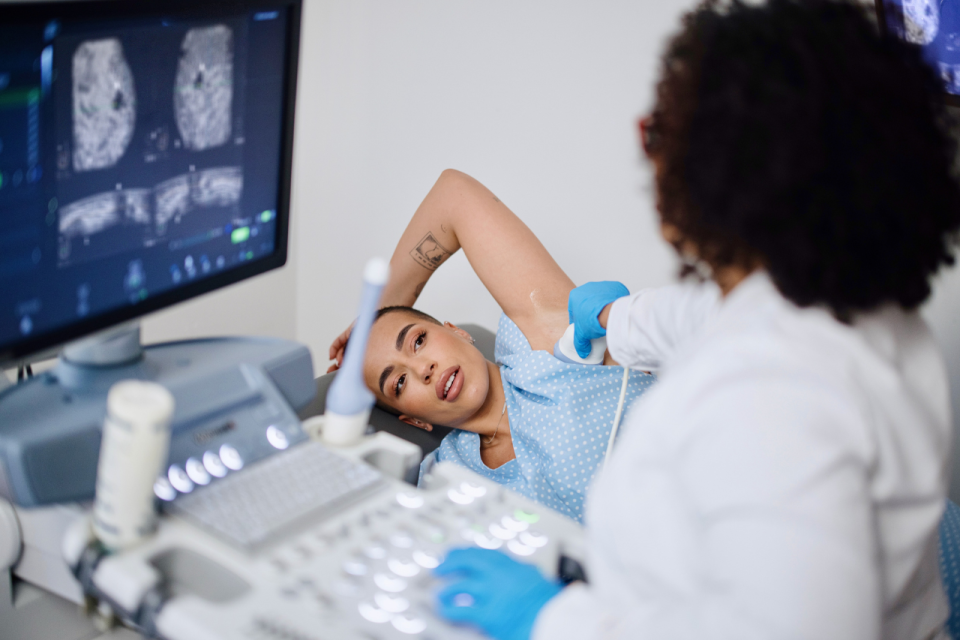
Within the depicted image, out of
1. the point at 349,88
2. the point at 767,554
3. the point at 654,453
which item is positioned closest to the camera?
the point at 767,554

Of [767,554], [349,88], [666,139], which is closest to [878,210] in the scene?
[666,139]

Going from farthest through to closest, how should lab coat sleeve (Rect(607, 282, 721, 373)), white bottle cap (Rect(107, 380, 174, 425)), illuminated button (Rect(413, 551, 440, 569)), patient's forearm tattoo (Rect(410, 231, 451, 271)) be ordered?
patient's forearm tattoo (Rect(410, 231, 451, 271))
lab coat sleeve (Rect(607, 282, 721, 373))
illuminated button (Rect(413, 551, 440, 569))
white bottle cap (Rect(107, 380, 174, 425))

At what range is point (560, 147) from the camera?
2074 mm

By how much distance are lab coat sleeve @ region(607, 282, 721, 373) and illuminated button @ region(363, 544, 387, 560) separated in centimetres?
51

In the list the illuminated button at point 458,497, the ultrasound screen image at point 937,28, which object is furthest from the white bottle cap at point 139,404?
the ultrasound screen image at point 937,28

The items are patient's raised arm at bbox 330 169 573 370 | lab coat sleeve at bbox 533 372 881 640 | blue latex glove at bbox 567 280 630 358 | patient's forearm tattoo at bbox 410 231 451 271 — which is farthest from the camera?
patient's forearm tattoo at bbox 410 231 451 271

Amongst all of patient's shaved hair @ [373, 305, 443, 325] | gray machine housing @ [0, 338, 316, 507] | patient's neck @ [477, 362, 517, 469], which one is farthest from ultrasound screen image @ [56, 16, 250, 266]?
patient's neck @ [477, 362, 517, 469]

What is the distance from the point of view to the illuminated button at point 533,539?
35.7 inches

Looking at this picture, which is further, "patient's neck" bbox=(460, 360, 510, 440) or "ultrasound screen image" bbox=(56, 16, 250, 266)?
"patient's neck" bbox=(460, 360, 510, 440)

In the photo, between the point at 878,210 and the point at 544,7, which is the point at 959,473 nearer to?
the point at 878,210

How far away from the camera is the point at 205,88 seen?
3.04ft

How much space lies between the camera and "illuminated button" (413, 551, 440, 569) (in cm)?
84

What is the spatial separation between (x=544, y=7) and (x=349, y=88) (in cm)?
74

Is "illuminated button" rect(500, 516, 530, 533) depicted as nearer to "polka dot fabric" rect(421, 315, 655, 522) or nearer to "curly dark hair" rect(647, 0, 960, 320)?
"curly dark hair" rect(647, 0, 960, 320)
